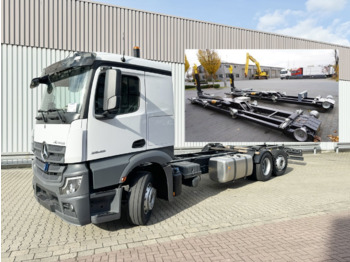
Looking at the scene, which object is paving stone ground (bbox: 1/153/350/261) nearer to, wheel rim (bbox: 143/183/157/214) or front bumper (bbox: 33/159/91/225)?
wheel rim (bbox: 143/183/157/214)

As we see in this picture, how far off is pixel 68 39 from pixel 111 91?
8449 mm

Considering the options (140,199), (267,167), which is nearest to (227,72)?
(267,167)

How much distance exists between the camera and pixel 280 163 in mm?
9352

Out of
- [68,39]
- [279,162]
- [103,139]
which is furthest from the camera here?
[68,39]

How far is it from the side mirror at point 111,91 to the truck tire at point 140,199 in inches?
57.6

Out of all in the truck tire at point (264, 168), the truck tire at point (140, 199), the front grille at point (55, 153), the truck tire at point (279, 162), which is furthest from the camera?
the truck tire at point (279, 162)

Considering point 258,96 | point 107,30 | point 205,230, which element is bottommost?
point 205,230

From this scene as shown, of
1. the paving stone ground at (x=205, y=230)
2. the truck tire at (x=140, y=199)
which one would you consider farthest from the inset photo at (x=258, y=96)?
the truck tire at (x=140, y=199)

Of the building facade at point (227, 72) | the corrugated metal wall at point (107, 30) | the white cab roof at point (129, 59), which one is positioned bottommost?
the white cab roof at point (129, 59)

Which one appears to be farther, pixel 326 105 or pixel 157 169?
pixel 326 105

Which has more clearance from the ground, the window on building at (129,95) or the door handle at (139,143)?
the window on building at (129,95)

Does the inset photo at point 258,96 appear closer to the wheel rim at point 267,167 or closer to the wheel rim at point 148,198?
the wheel rim at point 267,167

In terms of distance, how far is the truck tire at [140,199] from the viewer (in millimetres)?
4660

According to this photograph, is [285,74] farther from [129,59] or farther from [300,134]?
[129,59]
